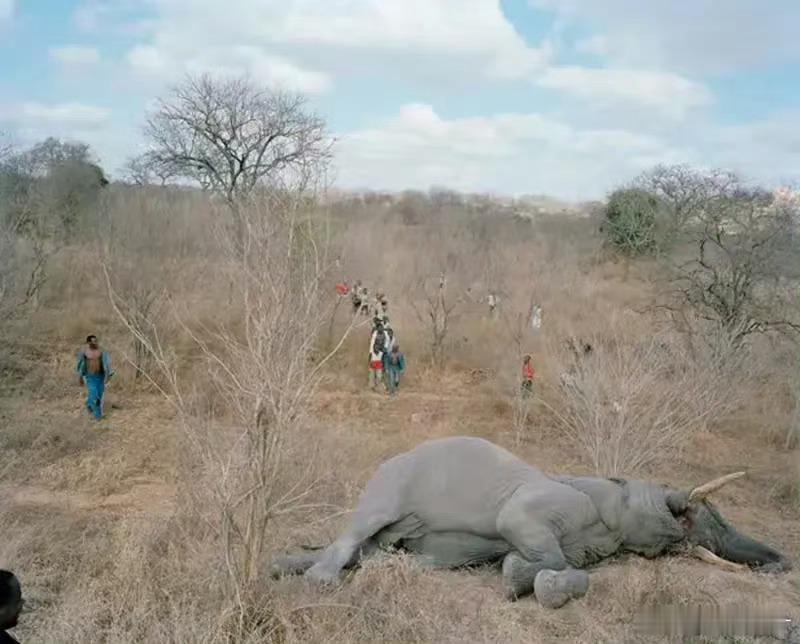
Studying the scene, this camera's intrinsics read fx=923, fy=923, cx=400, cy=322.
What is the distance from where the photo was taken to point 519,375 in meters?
15.0

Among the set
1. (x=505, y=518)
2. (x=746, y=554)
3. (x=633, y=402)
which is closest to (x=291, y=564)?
(x=505, y=518)

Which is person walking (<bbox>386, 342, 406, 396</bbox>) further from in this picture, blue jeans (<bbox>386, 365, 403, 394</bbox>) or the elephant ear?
the elephant ear

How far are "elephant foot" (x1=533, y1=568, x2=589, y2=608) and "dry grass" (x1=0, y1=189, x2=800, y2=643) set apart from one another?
0.26 feet

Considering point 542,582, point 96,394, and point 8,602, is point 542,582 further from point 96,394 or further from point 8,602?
point 96,394

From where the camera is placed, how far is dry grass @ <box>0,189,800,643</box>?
201 inches

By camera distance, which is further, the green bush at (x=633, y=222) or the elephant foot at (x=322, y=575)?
the green bush at (x=633, y=222)

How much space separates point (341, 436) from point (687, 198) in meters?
20.9

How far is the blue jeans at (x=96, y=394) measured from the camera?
1359 cm

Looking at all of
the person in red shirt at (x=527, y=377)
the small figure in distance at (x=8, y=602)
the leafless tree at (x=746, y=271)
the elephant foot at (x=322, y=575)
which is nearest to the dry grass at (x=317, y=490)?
the elephant foot at (x=322, y=575)

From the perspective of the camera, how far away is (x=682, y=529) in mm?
6461

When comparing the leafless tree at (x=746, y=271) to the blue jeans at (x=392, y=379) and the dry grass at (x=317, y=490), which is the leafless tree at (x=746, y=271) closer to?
the dry grass at (x=317, y=490)

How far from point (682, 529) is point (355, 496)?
3.10 meters

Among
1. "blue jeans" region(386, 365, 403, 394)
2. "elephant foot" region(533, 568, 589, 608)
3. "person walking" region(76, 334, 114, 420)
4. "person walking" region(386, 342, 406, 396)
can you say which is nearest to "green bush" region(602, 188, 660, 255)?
"person walking" region(386, 342, 406, 396)

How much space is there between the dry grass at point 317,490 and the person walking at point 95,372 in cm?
30
